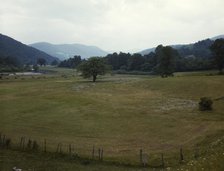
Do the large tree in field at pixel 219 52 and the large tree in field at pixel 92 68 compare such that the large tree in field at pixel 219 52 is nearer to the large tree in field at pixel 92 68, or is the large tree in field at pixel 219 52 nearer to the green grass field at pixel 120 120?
the green grass field at pixel 120 120

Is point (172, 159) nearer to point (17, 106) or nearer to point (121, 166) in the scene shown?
point (121, 166)

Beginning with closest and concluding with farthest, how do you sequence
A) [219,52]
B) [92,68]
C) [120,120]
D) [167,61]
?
[120,120]
[219,52]
[167,61]
[92,68]

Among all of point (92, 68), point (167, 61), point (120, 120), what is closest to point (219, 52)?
point (167, 61)

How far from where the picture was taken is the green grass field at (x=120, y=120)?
163 ft

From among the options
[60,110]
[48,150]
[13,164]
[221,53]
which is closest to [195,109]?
[60,110]

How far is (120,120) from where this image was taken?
69250mm

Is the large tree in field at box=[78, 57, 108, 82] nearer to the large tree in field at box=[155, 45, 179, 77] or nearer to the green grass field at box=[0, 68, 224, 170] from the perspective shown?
the large tree in field at box=[155, 45, 179, 77]

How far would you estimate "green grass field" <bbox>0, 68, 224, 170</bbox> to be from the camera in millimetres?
49747

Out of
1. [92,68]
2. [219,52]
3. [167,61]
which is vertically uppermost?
[219,52]

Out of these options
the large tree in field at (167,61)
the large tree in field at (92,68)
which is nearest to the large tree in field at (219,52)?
the large tree in field at (167,61)

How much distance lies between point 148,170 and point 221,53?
12067 cm

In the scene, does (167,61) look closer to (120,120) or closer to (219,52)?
(219,52)

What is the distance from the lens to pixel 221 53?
145 meters

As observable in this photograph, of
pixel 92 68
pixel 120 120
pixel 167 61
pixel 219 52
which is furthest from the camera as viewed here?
pixel 92 68
